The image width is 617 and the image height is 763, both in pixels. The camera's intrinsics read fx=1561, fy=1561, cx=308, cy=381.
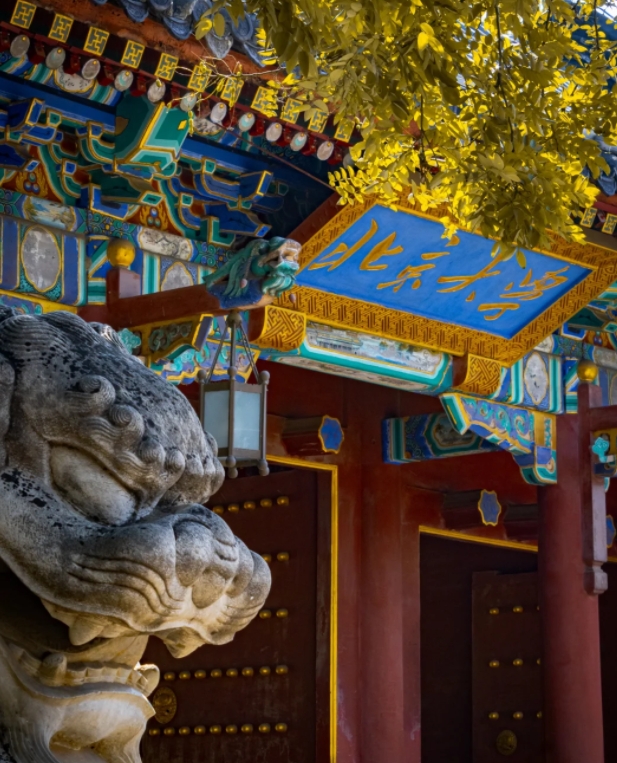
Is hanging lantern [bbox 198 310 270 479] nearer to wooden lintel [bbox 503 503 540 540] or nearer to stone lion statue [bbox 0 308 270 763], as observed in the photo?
stone lion statue [bbox 0 308 270 763]

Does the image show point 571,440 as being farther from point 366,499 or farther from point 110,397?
point 110,397

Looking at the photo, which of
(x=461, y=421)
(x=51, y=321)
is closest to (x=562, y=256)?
(x=461, y=421)

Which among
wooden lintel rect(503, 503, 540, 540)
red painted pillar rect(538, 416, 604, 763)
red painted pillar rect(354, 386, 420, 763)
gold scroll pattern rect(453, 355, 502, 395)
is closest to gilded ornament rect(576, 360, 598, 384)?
red painted pillar rect(538, 416, 604, 763)

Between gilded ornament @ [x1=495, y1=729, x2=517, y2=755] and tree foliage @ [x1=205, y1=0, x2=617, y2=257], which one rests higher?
tree foliage @ [x1=205, y1=0, x2=617, y2=257]

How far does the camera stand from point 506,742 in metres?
10.1

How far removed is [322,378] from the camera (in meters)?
8.92

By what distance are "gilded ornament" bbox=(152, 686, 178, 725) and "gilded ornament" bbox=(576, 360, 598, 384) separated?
2.99m

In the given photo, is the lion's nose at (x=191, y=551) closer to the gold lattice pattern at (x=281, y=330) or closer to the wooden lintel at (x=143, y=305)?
the wooden lintel at (x=143, y=305)

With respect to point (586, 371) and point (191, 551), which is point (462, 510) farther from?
point (191, 551)

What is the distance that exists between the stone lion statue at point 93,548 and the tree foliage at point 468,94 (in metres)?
2.07

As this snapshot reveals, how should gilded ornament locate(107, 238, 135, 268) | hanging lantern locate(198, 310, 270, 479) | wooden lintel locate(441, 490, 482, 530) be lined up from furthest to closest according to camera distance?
wooden lintel locate(441, 490, 482, 530), gilded ornament locate(107, 238, 135, 268), hanging lantern locate(198, 310, 270, 479)

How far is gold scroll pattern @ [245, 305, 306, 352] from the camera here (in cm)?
712

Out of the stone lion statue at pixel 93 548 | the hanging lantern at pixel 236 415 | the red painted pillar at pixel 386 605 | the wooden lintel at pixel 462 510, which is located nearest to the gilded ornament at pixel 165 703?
the red painted pillar at pixel 386 605

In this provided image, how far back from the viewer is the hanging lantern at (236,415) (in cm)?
579
